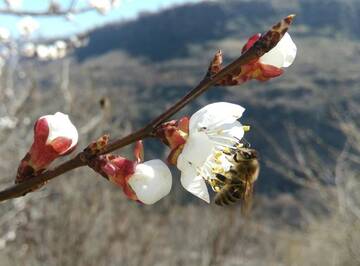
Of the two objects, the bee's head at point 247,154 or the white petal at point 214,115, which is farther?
the bee's head at point 247,154

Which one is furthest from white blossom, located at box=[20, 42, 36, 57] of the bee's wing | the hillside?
the hillside

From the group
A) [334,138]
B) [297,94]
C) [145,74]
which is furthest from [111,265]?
[145,74]

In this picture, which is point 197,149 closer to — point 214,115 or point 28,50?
point 214,115

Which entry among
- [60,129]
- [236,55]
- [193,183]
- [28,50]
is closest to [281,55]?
[193,183]

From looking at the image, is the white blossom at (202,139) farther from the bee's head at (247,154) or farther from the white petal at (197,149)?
the bee's head at (247,154)

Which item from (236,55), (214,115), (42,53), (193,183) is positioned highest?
(214,115)

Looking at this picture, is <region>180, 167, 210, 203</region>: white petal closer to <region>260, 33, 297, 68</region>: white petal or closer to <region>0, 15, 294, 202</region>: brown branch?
<region>0, 15, 294, 202</region>: brown branch

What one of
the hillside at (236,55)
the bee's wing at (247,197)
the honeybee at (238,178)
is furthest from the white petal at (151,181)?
the hillside at (236,55)
